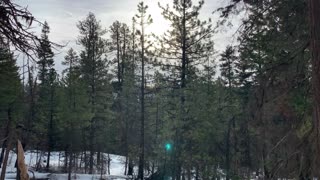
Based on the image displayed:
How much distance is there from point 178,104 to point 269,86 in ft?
64.0

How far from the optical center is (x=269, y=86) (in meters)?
9.30

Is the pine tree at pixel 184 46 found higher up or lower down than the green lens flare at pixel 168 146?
higher up

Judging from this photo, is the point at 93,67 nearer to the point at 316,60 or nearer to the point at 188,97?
the point at 188,97

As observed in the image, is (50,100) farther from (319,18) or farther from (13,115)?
(319,18)

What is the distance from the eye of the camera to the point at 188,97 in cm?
2847

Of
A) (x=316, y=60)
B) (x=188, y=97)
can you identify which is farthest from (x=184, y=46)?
(x=316, y=60)

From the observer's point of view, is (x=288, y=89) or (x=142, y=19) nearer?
(x=288, y=89)

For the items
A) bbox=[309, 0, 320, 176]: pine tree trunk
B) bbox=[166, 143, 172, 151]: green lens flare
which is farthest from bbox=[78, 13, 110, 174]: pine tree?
bbox=[309, 0, 320, 176]: pine tree trunk

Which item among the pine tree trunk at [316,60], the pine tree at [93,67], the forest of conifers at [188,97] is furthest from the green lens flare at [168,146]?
the pine tree trunk at [316,60]

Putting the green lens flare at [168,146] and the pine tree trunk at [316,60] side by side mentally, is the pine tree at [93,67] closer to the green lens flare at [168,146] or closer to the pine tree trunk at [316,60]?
the green lens flare at [168,146]

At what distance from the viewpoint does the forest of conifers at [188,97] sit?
8133mm

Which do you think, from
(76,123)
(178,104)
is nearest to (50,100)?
(76,123)

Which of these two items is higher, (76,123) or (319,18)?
(319,18)

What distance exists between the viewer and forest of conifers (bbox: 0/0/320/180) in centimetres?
813
